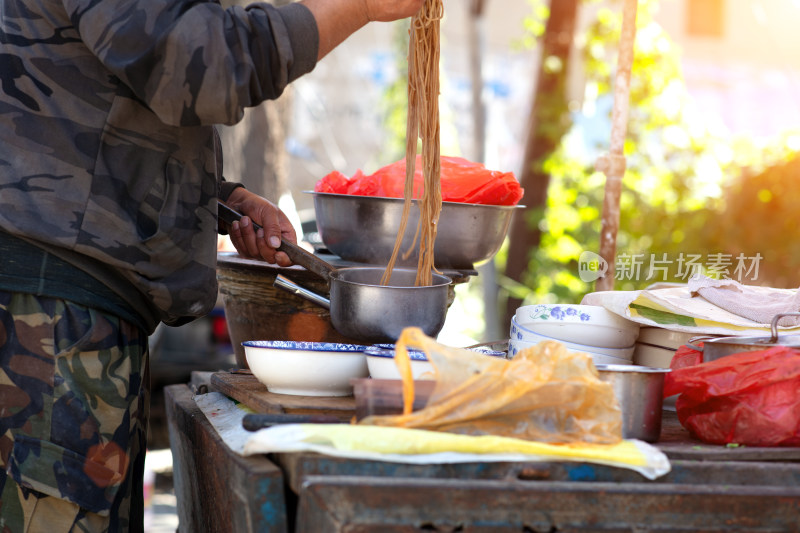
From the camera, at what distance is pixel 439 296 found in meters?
1.99

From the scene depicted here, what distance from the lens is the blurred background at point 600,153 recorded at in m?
5.26

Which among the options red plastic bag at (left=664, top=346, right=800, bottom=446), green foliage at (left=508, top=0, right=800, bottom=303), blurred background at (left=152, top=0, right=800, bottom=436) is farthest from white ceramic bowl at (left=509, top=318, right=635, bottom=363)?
green foliage at (left=508, top=0, right=800, bottom=303)

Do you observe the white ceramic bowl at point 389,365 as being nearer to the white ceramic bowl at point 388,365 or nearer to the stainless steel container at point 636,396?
the white ceramic bowl at point 388,365

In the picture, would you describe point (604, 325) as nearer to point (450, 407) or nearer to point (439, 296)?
point (439, 296)

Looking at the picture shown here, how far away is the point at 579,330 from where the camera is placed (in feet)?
6.77

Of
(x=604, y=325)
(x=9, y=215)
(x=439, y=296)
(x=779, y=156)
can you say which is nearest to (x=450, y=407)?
(x=439, y=296)

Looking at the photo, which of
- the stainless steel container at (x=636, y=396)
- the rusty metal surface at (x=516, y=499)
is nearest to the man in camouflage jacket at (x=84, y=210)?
the rusty metal surface at (x=516, y=499)

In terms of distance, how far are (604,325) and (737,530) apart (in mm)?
734

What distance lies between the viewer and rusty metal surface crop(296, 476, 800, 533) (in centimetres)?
134

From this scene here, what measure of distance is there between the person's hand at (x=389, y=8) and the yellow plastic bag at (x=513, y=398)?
2.48ft

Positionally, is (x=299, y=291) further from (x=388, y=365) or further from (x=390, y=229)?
(x=388, y=365)

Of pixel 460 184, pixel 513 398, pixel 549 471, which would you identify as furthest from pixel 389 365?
pixel 460 184

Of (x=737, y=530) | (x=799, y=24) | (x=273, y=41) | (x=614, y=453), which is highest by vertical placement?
(x=799, y=24)

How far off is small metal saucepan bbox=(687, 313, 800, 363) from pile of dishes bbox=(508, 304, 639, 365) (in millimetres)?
249
